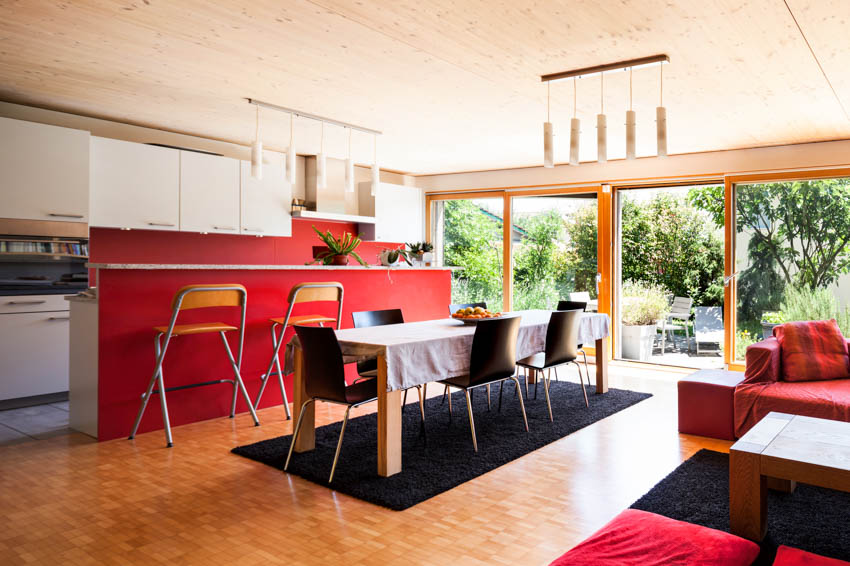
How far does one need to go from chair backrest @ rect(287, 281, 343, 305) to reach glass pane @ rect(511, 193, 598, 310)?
3.93m

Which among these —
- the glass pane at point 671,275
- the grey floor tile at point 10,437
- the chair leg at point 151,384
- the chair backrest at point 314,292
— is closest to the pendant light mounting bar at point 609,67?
the chair backrest at point 314,292

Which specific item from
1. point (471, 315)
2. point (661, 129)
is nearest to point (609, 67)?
point (661, 129)

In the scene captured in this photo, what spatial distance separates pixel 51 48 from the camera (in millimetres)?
3631

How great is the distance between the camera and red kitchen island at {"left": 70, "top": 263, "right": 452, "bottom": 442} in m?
3.97

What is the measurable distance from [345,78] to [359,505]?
9.04 ft

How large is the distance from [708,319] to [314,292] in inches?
183

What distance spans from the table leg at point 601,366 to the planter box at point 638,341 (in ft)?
6.43

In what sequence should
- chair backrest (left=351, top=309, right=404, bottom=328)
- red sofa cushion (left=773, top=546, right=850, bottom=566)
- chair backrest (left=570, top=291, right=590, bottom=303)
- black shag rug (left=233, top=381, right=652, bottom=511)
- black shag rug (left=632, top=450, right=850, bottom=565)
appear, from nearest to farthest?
red sofa cushion (left=773, top=546, right=850, bottom=566), black shag rug (left=632, top=450, right=850, bottom=565), black shag rug (left=233, top=381, right=652, bottom=511), chair backrest (left=351, top=309, right=404, bottom=328), chair backrest (left=570, top=291, right=590, bottom=303)

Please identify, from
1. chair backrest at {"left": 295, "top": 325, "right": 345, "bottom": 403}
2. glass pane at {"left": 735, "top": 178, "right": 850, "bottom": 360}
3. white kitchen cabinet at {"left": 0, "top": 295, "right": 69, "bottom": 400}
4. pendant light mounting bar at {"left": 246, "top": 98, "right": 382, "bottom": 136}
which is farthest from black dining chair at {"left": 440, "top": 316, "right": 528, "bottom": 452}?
glass pane at {"left": 735, "top": 178, "right": 850, "bottom": 360}

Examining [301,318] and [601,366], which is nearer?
[301,318]

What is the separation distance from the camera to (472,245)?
8664mm

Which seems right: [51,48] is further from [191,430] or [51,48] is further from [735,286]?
[735,286]

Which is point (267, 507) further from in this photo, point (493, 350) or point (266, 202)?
point (266, 202)

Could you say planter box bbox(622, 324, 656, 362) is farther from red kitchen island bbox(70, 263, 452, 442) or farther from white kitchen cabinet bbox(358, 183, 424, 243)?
red kitchen island bbox(70, 263, 452, 442)
